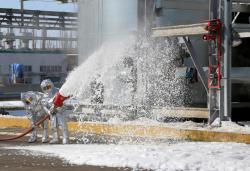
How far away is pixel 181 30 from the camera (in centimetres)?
1352

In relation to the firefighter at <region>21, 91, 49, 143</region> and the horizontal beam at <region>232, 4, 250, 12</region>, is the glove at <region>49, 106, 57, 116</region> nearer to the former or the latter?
the firefighter at <region>21, 91, 49, 143</region>

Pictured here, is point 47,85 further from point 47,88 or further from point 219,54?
point 219,54

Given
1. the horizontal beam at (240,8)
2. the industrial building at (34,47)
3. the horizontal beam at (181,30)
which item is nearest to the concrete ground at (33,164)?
the horizontal beam at (181,30)

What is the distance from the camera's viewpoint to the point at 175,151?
8.94 meters

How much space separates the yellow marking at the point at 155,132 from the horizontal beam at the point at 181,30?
241 centimetres

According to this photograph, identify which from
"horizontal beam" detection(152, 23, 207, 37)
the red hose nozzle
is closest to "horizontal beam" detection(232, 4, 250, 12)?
"horizontal beam" detection(152, 23, 207, 37)

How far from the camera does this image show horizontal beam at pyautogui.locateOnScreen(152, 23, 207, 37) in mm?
12977

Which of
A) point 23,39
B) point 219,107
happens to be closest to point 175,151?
point 219,107

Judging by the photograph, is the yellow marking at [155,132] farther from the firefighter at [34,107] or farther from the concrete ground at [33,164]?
the concrete ground at [33,164]

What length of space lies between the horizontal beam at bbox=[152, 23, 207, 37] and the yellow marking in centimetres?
241

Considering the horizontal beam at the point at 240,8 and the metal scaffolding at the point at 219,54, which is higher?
the horizontal beam at the point at 240,8

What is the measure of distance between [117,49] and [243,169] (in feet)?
27.2

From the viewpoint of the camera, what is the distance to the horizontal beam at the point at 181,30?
1298 cm

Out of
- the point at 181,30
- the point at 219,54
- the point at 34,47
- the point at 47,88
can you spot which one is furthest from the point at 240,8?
the point at 34,47
